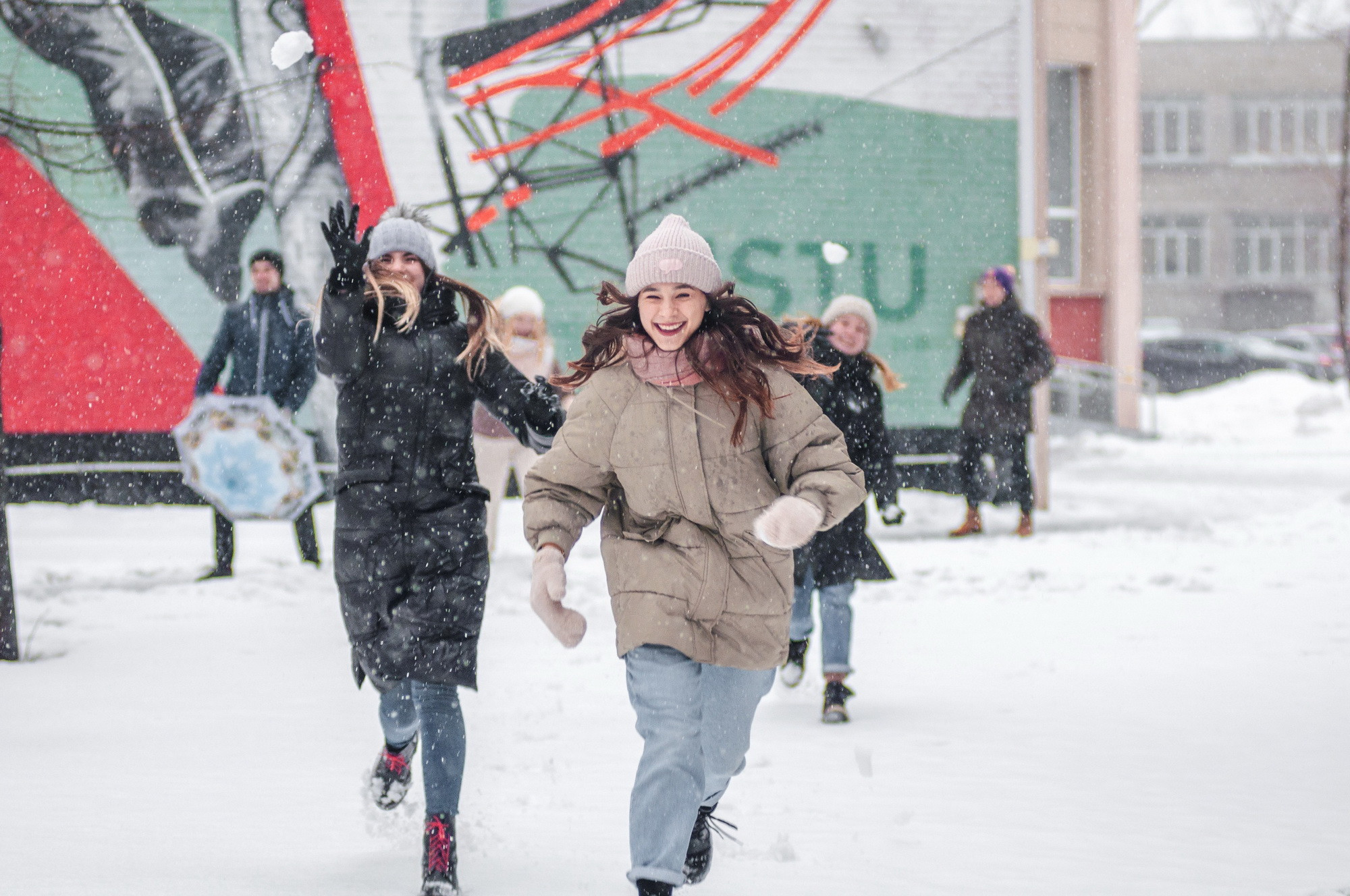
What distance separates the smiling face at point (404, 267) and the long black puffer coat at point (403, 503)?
13cm

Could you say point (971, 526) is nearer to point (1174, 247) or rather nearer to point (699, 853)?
point (699, 853)

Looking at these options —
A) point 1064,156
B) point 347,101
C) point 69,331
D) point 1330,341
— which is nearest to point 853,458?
point 347,101

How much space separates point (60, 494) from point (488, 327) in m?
10.5

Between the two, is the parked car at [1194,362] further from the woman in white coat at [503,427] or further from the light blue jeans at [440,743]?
the light blue jeans at [440,743]

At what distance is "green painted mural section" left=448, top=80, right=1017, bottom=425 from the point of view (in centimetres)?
1322

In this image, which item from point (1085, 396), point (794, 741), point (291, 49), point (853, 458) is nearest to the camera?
point (794, 741)

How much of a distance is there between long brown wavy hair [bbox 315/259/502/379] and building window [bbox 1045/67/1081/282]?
56.8 feet

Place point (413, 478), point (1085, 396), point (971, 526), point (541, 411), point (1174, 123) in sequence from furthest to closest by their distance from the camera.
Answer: point (1174, 123) → point (1085, 396) → point (971, 526) → point (541, 411) → point (413, 478)

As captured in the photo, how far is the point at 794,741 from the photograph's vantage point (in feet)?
16.8

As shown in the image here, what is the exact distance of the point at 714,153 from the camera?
A: 13.3 m

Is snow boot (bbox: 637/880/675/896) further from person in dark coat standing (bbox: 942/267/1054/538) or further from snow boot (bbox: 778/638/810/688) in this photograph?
person in dark coat standing (bbox: 942/267/1054/538)

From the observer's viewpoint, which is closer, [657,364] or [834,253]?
[657,364]

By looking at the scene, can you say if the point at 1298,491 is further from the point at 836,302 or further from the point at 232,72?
the point at 232,72

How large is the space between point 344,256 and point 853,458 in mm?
2668
